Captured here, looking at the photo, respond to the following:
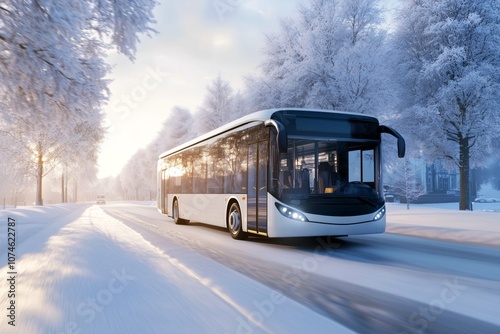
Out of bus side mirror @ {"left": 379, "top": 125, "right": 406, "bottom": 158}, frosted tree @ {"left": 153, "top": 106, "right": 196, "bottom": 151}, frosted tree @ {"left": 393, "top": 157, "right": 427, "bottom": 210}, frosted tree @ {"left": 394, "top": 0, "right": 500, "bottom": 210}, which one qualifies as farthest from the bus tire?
frosted tree @ {"left": 153, "top": 106, "right": 196, "bottom": 151}

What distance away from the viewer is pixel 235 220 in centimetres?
1080

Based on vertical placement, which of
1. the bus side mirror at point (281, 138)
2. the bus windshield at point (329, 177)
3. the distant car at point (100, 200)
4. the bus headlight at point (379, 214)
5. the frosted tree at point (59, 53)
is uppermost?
the frosted tree at point (59, 53)

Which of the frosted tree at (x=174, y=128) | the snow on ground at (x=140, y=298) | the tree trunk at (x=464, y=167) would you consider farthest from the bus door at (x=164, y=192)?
the frosted tree at (x=174, y=128)

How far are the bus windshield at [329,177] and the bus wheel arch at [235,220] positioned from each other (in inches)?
85.9

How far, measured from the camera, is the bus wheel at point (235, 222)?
10.6 meters

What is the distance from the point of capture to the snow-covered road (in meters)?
3.83

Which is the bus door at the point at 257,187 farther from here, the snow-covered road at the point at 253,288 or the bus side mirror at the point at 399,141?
the bus side mirror at the point at 399,141

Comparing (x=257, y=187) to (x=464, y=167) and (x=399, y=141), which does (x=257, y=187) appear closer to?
(x=399, y=141)

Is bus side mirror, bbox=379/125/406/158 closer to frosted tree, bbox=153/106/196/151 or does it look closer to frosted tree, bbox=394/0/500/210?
frosted tree, bbox=394/0/500/210

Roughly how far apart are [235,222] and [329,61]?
14.2 metres

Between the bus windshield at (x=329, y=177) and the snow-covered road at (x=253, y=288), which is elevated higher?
the bus windshield at (x=329, y=177)

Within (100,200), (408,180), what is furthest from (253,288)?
(100,200)

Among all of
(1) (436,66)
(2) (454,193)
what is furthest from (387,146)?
(2) (454,193)

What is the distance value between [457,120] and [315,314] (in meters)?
18.4
